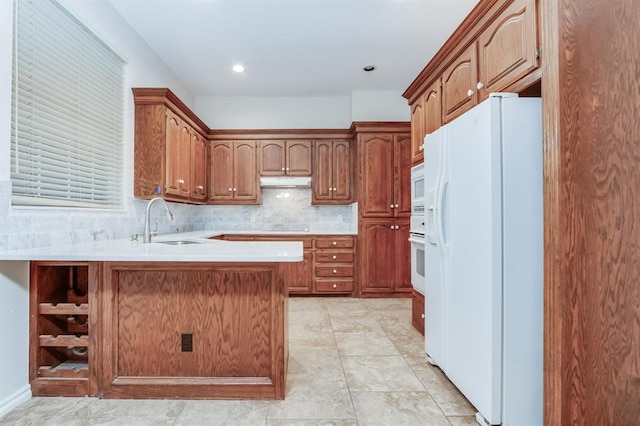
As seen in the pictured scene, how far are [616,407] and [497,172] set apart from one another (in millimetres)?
1027

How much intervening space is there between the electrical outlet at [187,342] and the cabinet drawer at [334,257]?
2.54m

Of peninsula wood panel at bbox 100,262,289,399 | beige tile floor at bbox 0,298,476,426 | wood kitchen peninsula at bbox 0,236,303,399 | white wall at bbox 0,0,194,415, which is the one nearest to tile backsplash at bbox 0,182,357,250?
white wall at bbox 0,0,194,415

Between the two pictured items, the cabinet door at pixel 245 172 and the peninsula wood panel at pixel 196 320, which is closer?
the peninsula wood panel at pixel 196 320

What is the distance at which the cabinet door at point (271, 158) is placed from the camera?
457 cm

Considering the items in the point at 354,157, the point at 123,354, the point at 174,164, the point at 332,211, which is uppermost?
the point at 354,157

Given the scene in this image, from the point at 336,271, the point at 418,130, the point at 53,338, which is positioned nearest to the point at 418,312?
the point at 336,271

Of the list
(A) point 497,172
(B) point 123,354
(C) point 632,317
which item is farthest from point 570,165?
(B) point 123,354

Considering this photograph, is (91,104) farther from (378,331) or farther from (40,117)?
(378,331)

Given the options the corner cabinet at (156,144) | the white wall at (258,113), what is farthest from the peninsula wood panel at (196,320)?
the white wall at (258,113)

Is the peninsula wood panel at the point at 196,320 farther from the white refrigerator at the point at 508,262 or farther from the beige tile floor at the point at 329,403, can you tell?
the white refrigerator at the point at 508,262

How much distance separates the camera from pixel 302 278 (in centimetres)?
430

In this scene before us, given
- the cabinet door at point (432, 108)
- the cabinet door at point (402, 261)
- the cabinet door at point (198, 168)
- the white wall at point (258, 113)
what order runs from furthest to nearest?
the white wall at point (258, 113) < the cabinet door at point (402, 261) < the cabinet door at point (198, 168) < the cabinet door at point (432, 108)

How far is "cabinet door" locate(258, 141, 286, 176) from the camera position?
4574 millimetres

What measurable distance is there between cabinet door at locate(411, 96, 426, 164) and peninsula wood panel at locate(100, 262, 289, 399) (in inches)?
69.1
